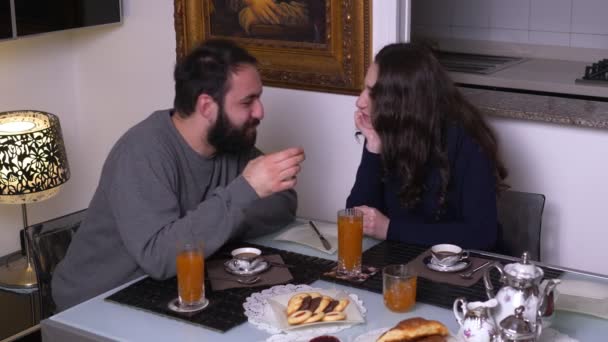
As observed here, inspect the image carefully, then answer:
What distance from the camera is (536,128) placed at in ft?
9.53

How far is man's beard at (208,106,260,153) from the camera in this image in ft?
7.30

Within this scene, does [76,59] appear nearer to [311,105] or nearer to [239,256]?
[311,105]

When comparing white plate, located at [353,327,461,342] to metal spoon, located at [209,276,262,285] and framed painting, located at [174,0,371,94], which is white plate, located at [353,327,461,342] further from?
framed painting, located at [174,0,371,94]

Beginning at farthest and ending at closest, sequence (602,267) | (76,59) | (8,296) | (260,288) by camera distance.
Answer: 1. (76,59)
2. (8,296)
3. (602,267)
4. (260,288)

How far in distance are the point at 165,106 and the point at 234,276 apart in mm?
1810

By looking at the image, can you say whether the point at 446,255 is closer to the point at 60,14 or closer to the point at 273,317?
the point at 273,317

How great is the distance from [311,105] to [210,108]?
1.05 metres

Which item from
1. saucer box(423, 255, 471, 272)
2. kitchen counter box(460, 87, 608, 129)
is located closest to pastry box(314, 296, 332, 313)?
saucer box(423, 255, 471, 272)

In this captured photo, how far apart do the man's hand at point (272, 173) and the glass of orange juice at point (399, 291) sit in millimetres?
394

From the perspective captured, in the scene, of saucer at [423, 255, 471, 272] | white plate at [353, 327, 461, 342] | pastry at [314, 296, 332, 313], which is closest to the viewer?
white plate at [353, 327, 461, 342]

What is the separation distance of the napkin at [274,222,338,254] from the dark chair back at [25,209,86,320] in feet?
1.92

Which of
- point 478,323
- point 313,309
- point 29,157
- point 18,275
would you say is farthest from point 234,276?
point 18,275

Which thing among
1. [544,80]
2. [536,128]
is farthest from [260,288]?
[544,80]

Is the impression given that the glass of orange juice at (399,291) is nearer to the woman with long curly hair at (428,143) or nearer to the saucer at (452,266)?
the saucer at (452,266)
